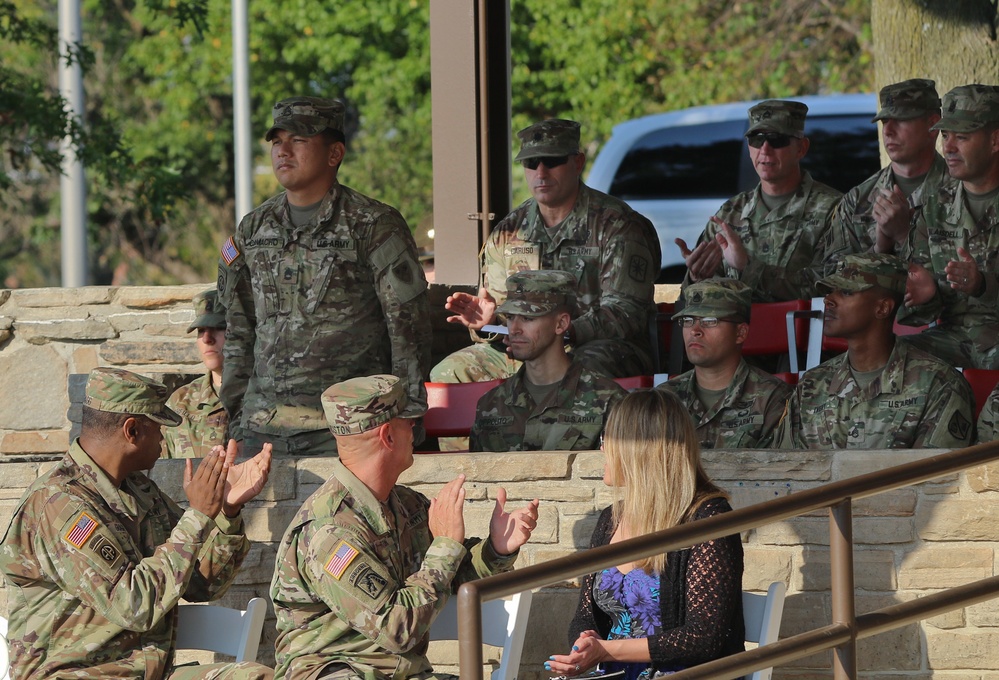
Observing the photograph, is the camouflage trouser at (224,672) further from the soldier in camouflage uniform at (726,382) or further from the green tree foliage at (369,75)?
the green tree foliage at (369,75)

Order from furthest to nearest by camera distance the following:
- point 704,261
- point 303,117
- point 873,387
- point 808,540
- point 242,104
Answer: point 242,104 < point 704,261 < point 303,117 < point 873,387 < point 808,540

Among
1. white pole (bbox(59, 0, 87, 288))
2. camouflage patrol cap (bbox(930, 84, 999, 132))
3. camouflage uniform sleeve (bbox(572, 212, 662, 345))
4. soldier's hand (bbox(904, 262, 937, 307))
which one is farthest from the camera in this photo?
white pole (bbox(59, 0, 87, 288))

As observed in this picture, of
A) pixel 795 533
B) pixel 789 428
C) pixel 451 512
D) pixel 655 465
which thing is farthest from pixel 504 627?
pixel 789 428

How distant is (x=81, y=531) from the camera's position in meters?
4.33

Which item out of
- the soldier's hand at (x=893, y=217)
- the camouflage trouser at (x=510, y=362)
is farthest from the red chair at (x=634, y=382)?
the soldier's hand at (x=893, y=217)

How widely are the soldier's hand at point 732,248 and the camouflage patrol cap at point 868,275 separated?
110 centimetres

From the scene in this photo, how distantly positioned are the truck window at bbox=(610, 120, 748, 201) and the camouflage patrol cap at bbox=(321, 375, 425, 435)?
25.7 feet

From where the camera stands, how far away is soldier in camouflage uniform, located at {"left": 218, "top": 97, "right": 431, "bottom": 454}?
5832 mm

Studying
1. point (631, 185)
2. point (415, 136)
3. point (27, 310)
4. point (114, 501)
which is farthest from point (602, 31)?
point (114, 501)

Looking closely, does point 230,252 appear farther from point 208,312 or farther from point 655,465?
point 655,465

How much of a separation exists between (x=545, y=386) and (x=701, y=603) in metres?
1.99

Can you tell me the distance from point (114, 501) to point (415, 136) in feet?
53.5

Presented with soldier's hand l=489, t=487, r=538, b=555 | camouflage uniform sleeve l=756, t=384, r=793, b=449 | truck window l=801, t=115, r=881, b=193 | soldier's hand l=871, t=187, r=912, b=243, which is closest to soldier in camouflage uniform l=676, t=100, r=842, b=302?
soldier's hand l=871, t=187, r=912, b=243

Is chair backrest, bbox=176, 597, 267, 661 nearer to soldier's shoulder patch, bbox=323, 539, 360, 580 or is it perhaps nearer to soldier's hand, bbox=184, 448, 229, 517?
soldier's hand, bbox=184, 448, 229, 517
